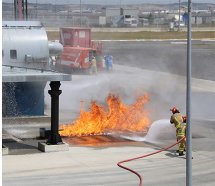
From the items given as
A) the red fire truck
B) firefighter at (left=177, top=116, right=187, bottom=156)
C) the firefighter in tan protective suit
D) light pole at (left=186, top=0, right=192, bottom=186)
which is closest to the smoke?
the firefighter in tan protective suit

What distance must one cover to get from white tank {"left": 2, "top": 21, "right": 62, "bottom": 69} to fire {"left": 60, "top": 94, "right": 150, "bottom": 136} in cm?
443

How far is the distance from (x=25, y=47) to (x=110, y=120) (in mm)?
6134

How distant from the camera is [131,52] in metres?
66.1

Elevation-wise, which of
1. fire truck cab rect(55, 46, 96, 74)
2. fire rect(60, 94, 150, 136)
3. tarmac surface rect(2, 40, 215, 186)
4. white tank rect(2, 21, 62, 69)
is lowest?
tarmac surface rect(2, 40, 215, 186)

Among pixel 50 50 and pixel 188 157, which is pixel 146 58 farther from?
pixel 188 157

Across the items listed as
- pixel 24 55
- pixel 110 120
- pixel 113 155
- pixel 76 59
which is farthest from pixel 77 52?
pixel 113 155

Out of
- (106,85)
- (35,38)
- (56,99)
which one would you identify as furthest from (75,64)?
(56,99)

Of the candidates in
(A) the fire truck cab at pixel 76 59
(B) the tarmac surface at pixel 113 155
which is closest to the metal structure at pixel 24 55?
(B) the tarmac surface at pixel 113 155

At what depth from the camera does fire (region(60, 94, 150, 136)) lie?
2161 cm

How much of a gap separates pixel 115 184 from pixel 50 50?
1428 cm

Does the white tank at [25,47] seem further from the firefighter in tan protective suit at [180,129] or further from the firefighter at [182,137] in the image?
the firefighter at [182,137]

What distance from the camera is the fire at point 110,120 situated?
21.6 m

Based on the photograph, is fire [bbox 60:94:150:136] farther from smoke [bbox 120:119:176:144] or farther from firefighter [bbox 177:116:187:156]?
firefighter [bbox 177:116:187:156]

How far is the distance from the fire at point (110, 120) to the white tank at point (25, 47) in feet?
14.5
